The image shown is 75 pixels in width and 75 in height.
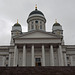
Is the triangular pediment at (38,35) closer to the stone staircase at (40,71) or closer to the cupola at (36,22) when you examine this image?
the cupola at (36,22)

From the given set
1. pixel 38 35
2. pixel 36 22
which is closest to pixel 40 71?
pixel 38 35

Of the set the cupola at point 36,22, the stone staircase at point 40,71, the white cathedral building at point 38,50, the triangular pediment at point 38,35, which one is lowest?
the stone staircase at point 40,71

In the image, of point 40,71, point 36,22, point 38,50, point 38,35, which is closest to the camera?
point 40,71

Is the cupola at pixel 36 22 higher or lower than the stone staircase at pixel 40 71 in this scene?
higher

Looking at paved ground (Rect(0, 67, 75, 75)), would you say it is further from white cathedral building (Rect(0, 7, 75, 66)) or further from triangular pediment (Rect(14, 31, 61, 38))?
triangular pediment (Rect(14, 31, 61, 38))

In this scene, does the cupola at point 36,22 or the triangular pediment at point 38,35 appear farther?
the cupola at point 36,22

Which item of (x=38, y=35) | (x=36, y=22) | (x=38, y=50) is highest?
(x=36, y=22)

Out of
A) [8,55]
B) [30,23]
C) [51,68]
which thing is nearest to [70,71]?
[51,68]

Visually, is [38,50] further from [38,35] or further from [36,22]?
[36,22]

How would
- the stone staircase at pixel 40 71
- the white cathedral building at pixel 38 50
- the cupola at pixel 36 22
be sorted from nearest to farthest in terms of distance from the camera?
the stone staircase at pixel 40 71, the white cathedral building at pixel 38 50, the cupola at pixel 36 22

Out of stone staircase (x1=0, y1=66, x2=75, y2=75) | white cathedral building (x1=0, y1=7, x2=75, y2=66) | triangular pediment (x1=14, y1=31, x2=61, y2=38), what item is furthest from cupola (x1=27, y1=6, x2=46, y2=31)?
stone staircase (x1=0, y1=66, x2=75, y2=75)

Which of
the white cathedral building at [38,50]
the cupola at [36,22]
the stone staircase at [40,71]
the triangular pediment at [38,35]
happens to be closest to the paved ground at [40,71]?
the stone staircase at [40,71]

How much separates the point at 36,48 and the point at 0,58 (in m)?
11.8

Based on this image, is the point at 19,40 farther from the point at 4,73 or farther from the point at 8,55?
the point at 4,73
